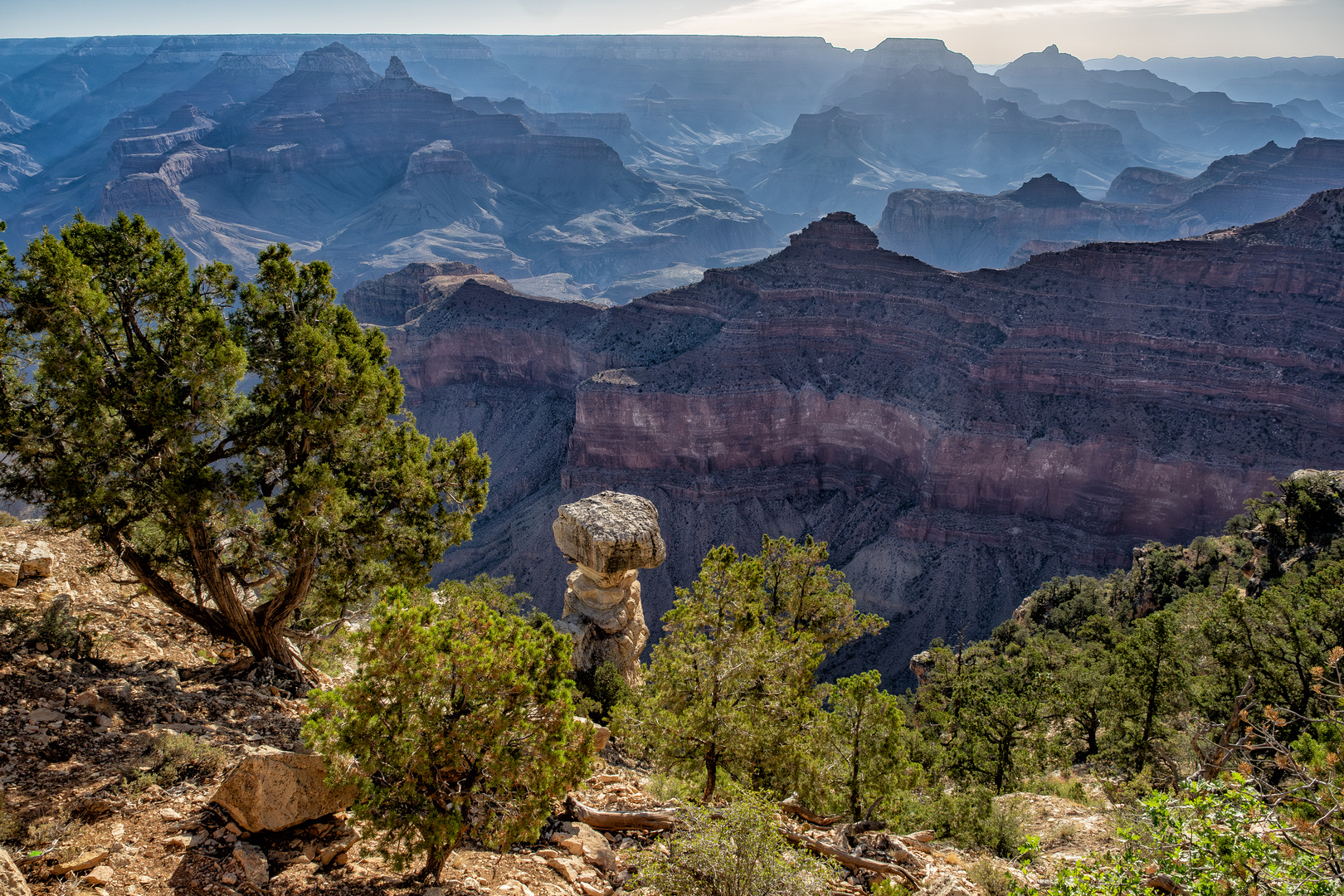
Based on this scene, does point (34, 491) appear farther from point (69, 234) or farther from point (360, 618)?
point (360, 618)

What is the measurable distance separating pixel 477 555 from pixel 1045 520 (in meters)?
46.3

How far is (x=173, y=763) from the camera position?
1141 cm

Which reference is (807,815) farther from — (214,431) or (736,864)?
(214,431)

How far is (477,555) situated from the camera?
218 feet

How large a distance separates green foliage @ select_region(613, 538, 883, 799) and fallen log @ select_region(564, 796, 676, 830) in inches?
71.9

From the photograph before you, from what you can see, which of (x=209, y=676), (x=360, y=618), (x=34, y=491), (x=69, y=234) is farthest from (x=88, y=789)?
(x=360, y=618)

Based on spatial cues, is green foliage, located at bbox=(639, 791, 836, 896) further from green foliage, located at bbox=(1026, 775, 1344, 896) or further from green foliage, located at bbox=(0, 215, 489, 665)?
green foliage, located at bbox=(0, 215, 489, 665)

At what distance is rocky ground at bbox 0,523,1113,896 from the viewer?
31.3 feet

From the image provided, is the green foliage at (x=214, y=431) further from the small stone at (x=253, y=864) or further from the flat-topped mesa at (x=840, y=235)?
the flat-topped mesa at (x=840, y=235)

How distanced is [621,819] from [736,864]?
4288 millimetres

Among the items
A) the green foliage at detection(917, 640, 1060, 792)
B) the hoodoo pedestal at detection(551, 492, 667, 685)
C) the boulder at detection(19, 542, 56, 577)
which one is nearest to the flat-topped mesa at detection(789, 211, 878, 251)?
the hoodoo pedestal at detection(551, 492, 667, 685)

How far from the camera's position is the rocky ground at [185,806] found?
955cm

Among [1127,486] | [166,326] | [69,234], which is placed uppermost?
[69,234]

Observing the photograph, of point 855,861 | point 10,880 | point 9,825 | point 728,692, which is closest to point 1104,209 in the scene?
point 728,692
